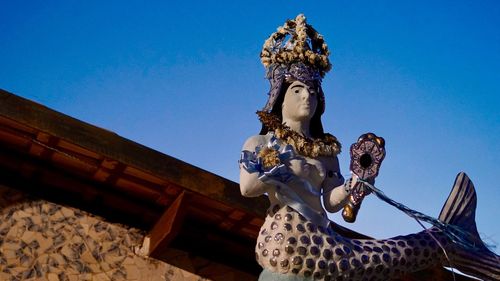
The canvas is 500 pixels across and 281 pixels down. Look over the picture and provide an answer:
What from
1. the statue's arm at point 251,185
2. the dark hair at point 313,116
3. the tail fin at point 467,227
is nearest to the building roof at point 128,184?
the dark hair at point 313,116

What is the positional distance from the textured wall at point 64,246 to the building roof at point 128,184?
10cm

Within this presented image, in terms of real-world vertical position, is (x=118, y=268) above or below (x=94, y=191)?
below

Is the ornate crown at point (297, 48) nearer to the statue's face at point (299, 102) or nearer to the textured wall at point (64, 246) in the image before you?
the statue's face at point (299, 102)

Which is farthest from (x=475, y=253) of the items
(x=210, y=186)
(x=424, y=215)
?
(x=210, y=186)

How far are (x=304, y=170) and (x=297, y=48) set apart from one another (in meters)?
0.79

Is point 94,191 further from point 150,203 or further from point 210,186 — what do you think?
point 210,186

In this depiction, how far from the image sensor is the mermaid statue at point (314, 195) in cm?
373

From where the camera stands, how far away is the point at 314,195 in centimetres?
400

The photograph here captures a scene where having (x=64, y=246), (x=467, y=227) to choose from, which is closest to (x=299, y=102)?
(x=467, y=227)

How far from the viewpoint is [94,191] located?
5484 millimetres

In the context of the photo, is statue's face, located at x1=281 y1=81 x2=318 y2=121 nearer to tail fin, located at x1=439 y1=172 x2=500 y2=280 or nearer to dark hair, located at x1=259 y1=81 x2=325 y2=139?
dark hair, located at x1=259 y1=81 x2=325 y2=139

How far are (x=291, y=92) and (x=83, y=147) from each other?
4.64 ft

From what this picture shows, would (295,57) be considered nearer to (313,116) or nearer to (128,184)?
(313,116)

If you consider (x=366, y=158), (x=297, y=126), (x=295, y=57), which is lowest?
(x=366, y=158)
